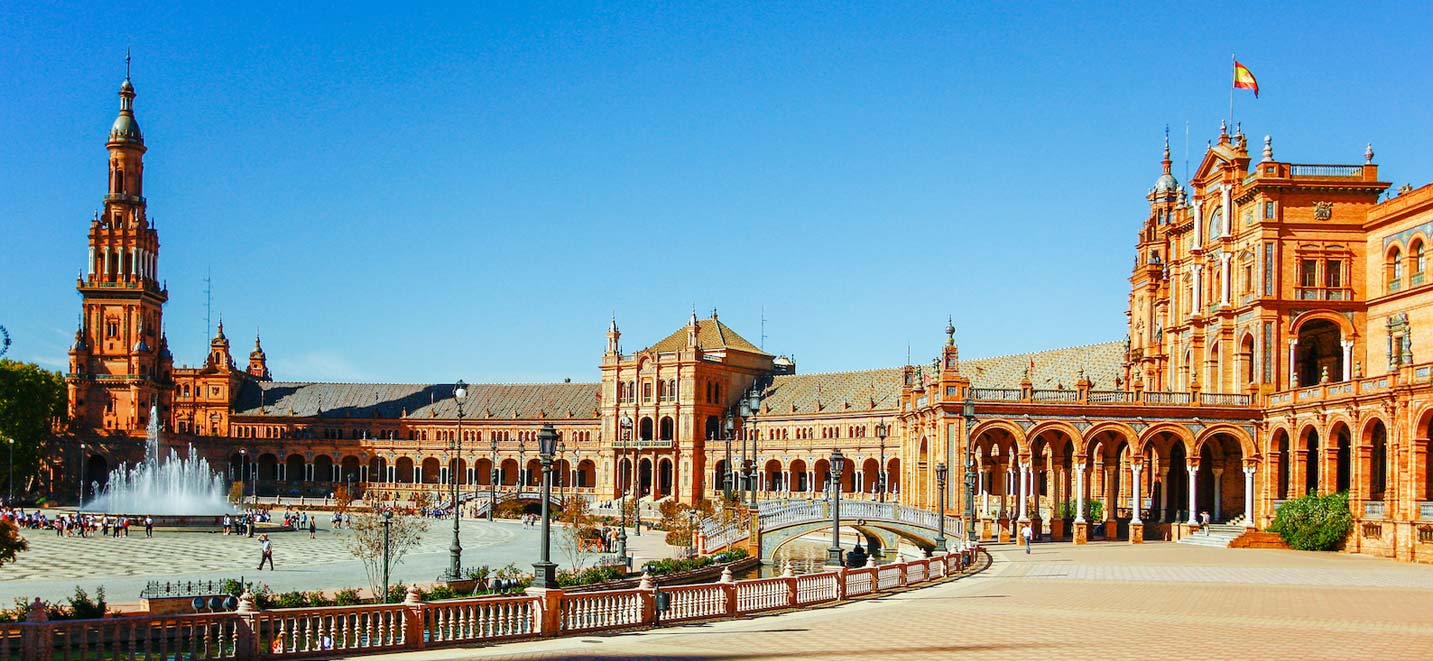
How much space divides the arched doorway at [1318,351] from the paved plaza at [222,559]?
3294 cm

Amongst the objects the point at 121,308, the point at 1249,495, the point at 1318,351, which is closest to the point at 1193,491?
the point at 1249,495

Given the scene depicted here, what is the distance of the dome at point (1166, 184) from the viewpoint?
285 feet

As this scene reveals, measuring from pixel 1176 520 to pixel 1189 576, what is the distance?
2403cm

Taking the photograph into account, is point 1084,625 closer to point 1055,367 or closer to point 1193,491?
point 1193,491

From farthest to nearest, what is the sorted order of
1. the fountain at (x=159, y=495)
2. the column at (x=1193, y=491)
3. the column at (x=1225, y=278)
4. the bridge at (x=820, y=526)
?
1. the fountain at (x=159, y=495)
2. the column at (x=1225, y=278)
3. the column at (x=1193, y=491)
4. the bridge at (x=820, y=526)

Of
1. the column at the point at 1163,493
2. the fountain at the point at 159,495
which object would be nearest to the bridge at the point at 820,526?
the column at the point at 1163,493

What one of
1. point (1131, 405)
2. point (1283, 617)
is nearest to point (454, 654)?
point (1283, 617)

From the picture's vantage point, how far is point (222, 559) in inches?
2554

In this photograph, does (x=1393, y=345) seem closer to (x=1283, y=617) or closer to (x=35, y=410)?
(x=1283, y=617)

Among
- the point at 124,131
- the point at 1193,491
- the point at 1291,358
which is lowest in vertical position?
the point at 1193,491

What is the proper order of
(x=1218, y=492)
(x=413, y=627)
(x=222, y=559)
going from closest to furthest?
(x=413, y=627), (x=222, y=559), (x=1218, y=492)

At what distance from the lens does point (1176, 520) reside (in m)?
65.9

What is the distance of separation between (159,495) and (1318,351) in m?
83.8

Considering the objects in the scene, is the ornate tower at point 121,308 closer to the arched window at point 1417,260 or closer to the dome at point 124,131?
the dome at point 124,131
